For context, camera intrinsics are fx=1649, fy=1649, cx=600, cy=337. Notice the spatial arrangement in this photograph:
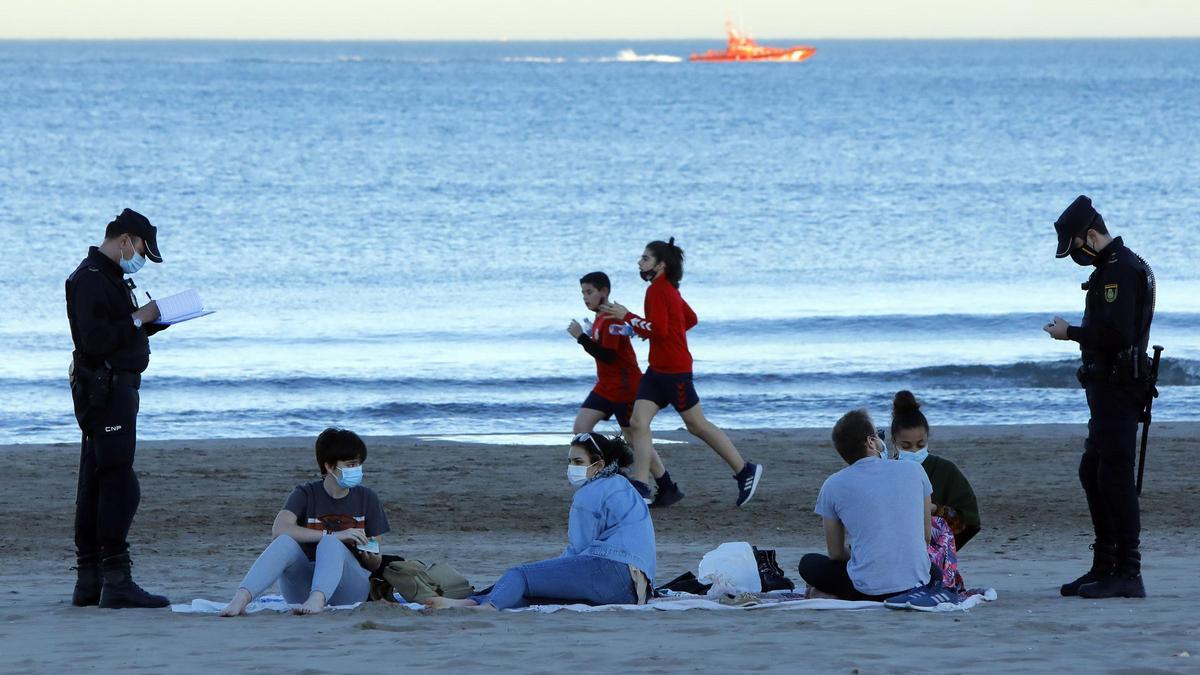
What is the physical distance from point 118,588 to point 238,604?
1.90 feet

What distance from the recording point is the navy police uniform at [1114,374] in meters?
6.73

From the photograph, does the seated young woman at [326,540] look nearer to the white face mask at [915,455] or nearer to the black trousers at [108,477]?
the black trousers at [108,477]

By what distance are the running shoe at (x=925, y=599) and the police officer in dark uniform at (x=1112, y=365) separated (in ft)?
2.34

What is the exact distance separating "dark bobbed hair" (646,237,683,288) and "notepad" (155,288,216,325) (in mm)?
3421

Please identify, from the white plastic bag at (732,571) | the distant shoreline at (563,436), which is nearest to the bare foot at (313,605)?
the white plastic bag at (732,571)

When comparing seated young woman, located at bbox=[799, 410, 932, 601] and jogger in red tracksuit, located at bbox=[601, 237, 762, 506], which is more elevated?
jogger in red tracksuit, located at bbox=[601, 237, 762, 506]

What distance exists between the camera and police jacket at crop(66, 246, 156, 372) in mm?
6590

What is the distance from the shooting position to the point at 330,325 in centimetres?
2330

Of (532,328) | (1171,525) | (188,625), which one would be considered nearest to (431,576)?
(188,625)

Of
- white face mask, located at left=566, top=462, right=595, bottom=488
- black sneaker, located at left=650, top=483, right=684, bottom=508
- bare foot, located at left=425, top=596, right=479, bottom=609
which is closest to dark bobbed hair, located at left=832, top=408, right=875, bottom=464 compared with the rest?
white face mask, located at left=566, top=462, right=595, bottom=488

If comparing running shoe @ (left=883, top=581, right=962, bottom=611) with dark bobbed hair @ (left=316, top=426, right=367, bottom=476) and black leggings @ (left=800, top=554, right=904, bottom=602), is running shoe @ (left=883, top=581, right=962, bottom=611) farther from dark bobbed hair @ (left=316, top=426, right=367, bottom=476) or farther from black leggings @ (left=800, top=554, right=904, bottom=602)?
dark bobbed hair @ (left=316, top=426, right=367, bottom=476)

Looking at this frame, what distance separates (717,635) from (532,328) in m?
16.6

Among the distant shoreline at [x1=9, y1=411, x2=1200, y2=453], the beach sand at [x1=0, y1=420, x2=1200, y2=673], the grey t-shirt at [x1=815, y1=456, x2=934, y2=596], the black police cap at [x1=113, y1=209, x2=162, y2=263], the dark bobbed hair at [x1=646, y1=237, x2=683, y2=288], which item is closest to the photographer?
the beach sand at [x1=0, y1=420, x2=1200, y2=673]

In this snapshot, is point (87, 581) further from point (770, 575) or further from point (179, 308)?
point (770, 575)
